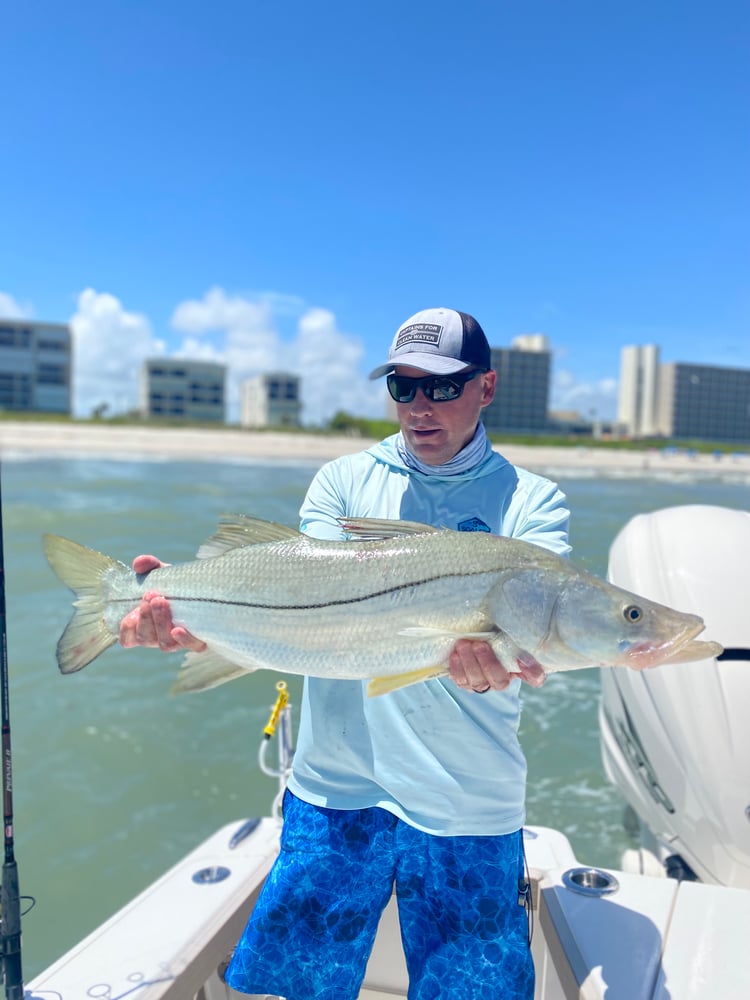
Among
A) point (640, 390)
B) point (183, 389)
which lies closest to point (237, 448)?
point (183, 389)

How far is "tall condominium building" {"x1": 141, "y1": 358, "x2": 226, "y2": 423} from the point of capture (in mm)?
124875

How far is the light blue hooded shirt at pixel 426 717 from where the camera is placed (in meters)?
2.54

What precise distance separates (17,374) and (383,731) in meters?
117

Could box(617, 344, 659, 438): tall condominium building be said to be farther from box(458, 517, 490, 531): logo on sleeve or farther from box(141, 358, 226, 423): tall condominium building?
box(458, 517, 490, 531): logo on sleeve

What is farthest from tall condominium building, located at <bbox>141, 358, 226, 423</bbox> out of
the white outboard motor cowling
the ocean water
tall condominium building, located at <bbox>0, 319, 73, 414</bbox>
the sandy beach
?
the white outboard motor cowling

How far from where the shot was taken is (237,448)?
71.4 meters

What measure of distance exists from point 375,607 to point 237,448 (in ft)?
231

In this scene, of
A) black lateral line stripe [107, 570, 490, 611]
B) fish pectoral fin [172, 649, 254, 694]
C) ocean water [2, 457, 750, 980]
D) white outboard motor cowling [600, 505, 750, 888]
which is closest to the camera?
black lateral line stripe [107, 570, 490, 611]

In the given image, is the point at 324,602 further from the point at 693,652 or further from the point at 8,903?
the point at 8,903

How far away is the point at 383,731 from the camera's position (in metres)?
2.63

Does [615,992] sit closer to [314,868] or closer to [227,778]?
[314,868]

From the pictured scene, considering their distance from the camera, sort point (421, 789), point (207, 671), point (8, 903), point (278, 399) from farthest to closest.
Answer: point (278, 399) < point (8, 903) < point (207, 671) < point (421, 789)

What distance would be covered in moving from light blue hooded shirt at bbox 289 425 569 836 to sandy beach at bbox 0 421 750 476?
55.9 m

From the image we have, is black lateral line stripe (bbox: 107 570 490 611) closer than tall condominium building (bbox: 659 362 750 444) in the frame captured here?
Yes
